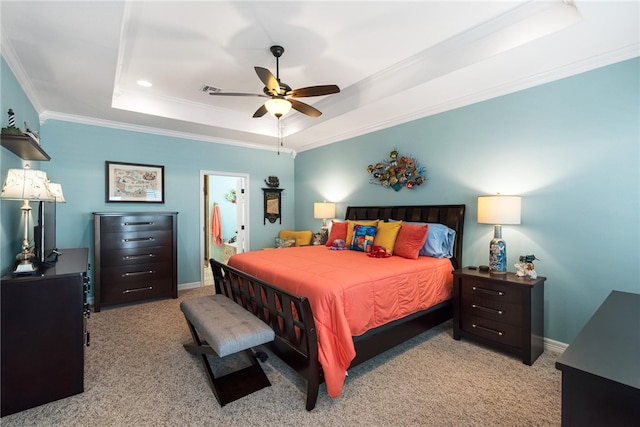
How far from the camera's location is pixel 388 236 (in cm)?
348

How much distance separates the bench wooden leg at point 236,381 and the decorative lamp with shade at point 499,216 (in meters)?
2.36

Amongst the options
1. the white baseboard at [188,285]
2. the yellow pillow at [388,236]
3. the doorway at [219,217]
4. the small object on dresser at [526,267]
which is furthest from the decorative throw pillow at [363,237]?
the doorway at [219,217]

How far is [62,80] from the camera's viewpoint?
299 centimetres

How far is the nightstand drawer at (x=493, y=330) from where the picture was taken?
103 inches

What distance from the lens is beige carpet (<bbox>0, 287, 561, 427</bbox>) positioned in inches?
74.7

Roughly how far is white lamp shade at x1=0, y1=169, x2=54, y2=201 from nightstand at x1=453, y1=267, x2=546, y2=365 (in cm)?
367

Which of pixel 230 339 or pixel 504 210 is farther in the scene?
pixel 504 210

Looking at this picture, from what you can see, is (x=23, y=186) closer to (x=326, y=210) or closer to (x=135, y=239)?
(x=135, y=239)

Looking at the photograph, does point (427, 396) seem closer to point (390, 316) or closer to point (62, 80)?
point (390, 316)

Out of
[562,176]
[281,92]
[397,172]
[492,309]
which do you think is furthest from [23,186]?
[562,176]

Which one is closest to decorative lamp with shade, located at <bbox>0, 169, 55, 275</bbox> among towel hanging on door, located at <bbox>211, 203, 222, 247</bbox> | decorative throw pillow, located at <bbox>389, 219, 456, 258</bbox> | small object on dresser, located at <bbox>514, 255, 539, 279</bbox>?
decorative throw pillow, located at <bbox>389, 219, 456, 258</bbox>

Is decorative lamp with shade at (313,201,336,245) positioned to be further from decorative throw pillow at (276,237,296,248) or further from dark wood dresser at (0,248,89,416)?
dark wood dresser at (0,248,89,416)

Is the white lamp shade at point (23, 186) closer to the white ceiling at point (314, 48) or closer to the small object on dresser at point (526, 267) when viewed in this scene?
the white ceiling at point (314, 48)

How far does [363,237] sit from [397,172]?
113cm
